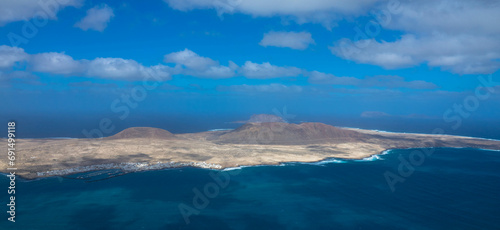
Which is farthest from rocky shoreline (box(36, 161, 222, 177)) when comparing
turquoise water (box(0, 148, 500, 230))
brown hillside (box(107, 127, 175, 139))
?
brown hillside (box(107, 127, 175, 139))

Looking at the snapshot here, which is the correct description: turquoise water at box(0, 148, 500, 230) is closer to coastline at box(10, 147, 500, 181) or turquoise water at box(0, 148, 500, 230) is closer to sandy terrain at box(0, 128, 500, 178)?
coastline at box(10, 147, 500, 181)

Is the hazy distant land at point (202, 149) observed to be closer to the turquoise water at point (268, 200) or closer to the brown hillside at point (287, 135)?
the brown hillside at point (287, 135)

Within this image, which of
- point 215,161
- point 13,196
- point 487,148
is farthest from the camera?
point 487,148

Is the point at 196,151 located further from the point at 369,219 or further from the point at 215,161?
the point at 369,219

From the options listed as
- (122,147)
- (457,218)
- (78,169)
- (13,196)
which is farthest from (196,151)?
(457,218)

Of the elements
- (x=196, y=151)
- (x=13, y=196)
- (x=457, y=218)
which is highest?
(x=196, y=151)

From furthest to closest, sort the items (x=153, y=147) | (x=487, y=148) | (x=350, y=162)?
(x=487, y=148)
(x=153, y=147)
(x=350, y=162)

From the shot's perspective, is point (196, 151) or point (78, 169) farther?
point (196, 151)
